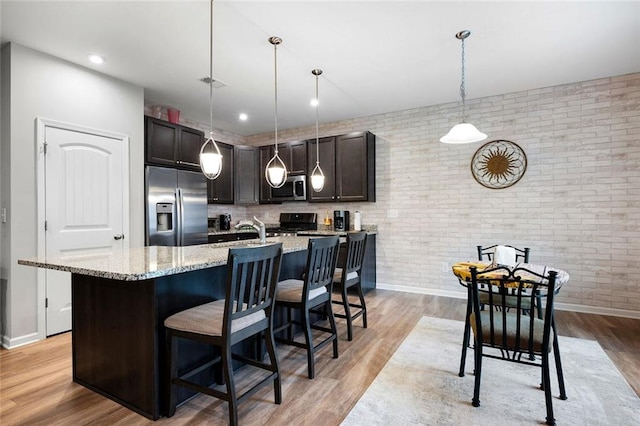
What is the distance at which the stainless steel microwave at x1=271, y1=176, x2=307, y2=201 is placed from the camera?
5348mm

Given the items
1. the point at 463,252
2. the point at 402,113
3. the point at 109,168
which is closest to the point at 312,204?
the point at 402,113

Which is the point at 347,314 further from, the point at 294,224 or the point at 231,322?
the point at 294,224

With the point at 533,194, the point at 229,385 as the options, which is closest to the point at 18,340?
the point at 229,385

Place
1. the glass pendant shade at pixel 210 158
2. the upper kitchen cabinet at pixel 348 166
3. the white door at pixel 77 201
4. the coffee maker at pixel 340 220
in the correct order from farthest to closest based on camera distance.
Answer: the coffee maker at pixel 340 220
the upper kitchen cabinet at pixel 348 166
the white door at pixel 77 201
the glass pendant shade at pixel 210 158

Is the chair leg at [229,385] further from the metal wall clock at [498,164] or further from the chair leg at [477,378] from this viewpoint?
the metal wall clock at [498,164]

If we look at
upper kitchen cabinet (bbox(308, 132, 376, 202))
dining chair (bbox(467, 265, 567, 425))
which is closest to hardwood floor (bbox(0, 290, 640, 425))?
dining chair (bbox(467, 265, 567, 425))

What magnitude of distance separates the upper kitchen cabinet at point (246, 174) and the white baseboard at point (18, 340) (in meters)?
3.16

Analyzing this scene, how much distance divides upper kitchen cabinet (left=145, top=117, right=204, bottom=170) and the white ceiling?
0.43m

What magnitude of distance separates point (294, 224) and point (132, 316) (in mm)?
3858

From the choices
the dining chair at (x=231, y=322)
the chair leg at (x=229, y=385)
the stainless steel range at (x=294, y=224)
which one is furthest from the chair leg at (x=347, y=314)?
the stainless steel range at (x=294, y=224)

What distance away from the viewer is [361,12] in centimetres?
248

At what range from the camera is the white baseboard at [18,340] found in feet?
9.29

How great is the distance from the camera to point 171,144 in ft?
13.8

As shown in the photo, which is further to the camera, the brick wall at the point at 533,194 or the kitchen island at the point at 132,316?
the brick wall at the point at 533,194
